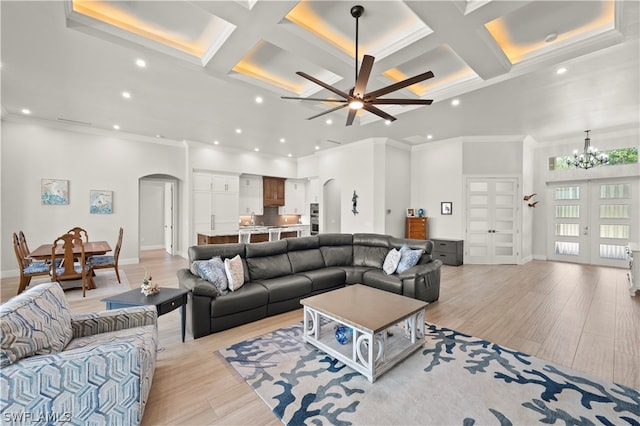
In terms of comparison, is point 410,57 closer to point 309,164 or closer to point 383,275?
Answer: point 383,275

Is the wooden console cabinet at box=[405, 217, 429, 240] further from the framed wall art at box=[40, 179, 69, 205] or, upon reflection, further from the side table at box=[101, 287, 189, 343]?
the framed wall art at box=[40, 179, 69, 205]

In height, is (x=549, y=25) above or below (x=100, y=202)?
above

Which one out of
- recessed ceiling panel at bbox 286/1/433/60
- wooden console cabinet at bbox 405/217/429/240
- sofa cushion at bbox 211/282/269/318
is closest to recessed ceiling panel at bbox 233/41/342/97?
recessed ceiling panel at bbox 286/1/433/60

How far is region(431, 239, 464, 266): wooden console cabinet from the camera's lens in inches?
275

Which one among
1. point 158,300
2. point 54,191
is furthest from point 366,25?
point 54,191

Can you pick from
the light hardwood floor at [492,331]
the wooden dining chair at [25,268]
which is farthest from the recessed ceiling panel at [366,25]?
the wooden dining chair at [25,268]

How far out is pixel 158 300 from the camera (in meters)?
2.67

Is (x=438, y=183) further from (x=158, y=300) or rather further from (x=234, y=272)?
(x=158, y=300)

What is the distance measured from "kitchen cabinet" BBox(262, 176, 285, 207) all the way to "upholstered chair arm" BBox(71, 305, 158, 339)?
765 centimetres

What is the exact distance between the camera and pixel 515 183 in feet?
23.3

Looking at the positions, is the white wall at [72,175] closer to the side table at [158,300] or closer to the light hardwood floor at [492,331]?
the light hardwood floor at [492,331]

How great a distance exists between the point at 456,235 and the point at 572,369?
17.0ft

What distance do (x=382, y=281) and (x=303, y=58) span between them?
327 cm

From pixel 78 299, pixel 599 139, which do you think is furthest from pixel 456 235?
pixel 78 299
